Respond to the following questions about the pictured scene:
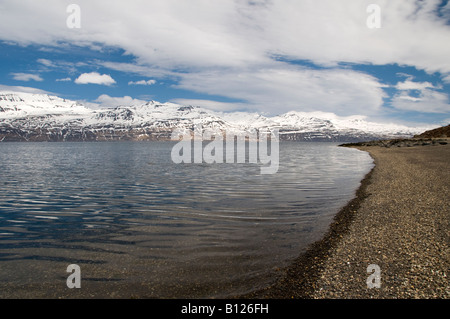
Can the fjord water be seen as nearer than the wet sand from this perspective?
No

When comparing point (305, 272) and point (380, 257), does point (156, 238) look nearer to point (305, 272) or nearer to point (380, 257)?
point (305, 272)

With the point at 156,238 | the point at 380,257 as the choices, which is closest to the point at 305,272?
the point at 380,257

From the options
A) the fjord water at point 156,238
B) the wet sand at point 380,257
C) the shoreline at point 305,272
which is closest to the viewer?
the wet sand at point 380,257

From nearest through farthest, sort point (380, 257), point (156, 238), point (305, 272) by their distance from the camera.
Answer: point (305, 272) → point (380, 257) → point (156, 238)

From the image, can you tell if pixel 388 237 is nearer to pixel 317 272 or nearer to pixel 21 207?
pixel 317 272

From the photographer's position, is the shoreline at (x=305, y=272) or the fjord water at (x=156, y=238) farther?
the fjord water at (x=156, y=238)

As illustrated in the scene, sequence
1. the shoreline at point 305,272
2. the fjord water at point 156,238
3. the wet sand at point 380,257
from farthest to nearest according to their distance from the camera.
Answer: the fjord water at point 156,238 → the shoreline at point 305,272 → the wet sand at point 380,257

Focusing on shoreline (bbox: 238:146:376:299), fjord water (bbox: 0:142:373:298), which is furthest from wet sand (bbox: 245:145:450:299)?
fjord water (bbox: 0:142:373:298)

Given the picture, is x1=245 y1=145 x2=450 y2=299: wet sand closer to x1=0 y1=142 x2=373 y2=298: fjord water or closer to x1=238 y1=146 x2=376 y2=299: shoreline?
x1=238 y1=146 x2=376 y2=299: shoreline

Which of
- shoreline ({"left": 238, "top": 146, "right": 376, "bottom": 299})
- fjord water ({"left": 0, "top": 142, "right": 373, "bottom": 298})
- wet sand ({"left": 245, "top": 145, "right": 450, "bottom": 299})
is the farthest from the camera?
fjord water ({"left": 0, "top": 142, "right": 373, "bottom": 298})

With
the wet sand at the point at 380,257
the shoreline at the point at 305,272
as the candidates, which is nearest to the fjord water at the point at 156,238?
the shoreline at the point at 305,272

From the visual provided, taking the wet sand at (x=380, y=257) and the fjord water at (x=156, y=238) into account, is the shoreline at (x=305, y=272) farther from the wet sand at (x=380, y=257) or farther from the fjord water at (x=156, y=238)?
the fjord water at (x=156, y=238)

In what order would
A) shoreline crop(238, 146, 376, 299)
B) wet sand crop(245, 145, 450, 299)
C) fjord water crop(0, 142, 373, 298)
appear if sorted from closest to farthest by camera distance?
wet sand crop(245, 145, 450, 299)
shoreline crop(238, 146, 376, 299)
fjord water crop(0, 142, 373, 298)
